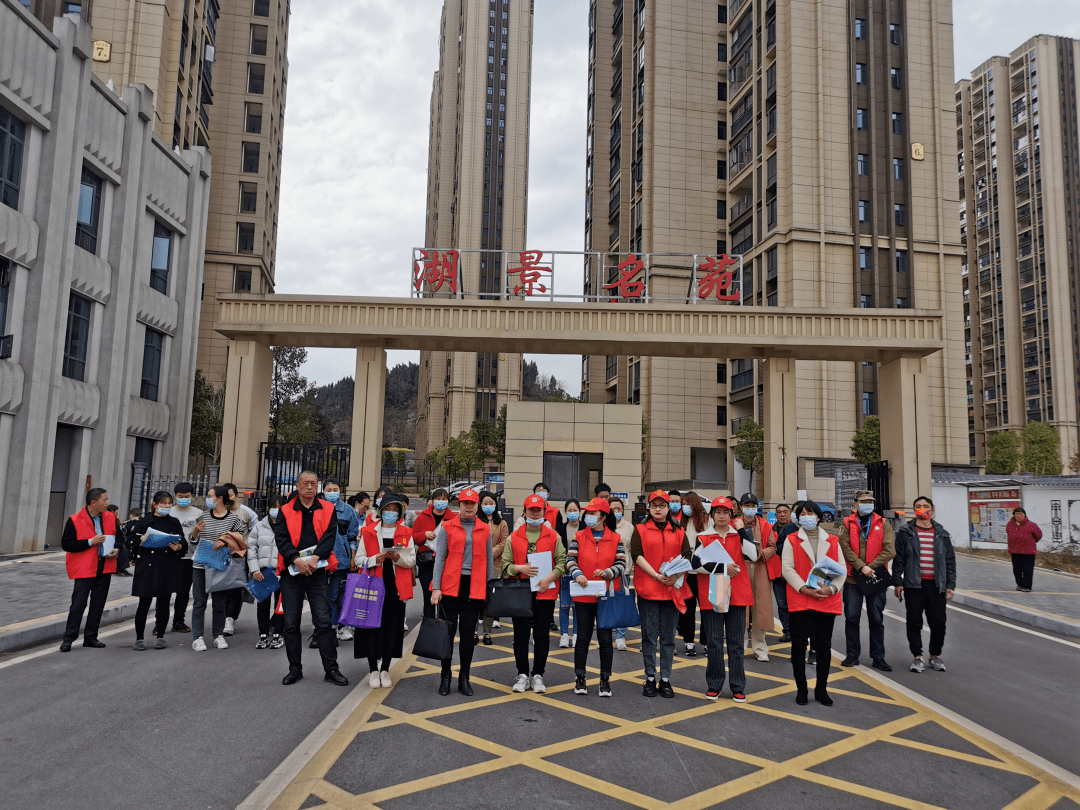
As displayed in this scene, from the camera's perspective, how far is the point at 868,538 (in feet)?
27.5

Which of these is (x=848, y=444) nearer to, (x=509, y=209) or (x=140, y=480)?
(x=140, y=480)

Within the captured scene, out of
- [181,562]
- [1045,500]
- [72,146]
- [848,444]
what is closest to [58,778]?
[181,562]

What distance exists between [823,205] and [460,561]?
40.8 meters

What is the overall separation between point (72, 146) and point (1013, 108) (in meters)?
95.1

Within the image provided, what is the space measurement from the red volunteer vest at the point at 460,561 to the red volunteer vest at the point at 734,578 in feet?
6.55

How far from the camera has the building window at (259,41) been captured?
50.4 meters

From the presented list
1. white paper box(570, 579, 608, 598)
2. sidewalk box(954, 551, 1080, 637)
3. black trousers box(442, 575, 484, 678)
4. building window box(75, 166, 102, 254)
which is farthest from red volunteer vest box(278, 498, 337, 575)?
building window box(75, 166, 102, 254)

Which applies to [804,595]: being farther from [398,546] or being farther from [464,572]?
[398,546]

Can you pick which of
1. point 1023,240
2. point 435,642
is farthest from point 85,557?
point 1023,240

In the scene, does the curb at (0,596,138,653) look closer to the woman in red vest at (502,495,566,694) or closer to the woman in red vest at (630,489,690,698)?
the woman in red vest at (502,495,566,694)

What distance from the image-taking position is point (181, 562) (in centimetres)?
885

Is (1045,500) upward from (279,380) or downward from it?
downward

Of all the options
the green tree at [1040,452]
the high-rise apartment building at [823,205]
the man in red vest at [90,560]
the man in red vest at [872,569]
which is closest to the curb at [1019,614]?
the man in red vest at [872,569]

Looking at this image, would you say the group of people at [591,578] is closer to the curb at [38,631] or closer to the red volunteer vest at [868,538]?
the red volunteer vest at [868,538]
